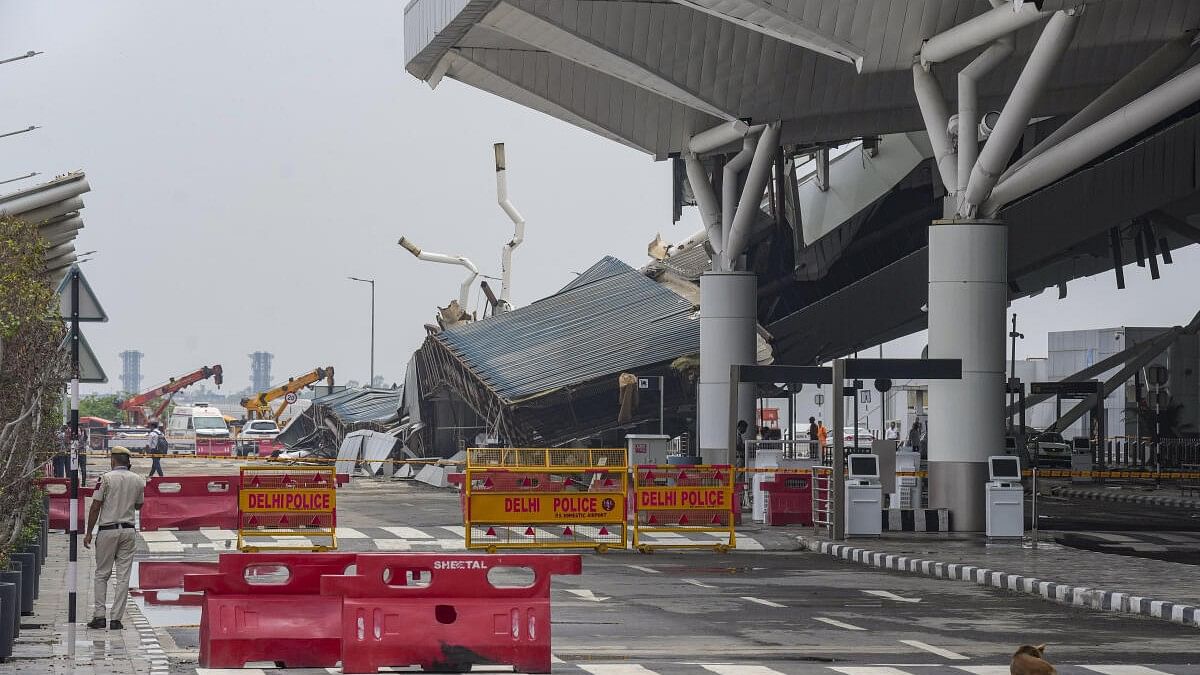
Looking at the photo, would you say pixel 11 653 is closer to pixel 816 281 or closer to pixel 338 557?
pixel 338 557

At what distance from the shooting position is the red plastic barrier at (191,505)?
96.6ft

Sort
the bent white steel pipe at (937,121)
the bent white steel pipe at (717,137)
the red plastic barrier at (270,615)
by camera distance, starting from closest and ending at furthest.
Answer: the red plastic barrier at (270,615) < the bent white steel pipe at (937,121) < the bent white steel pipe at (717,137)

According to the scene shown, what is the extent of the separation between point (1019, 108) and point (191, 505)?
14964 mm

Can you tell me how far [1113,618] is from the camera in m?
18.2

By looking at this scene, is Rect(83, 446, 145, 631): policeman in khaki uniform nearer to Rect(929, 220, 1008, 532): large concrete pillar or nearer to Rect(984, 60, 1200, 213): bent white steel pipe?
Rect(929, 220, 1008, 532): large concrete pillar

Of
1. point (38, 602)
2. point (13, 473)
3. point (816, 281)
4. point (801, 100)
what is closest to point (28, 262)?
point (38, 602)

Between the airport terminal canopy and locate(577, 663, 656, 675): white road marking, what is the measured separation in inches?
701

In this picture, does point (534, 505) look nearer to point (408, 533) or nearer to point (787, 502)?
point (408, 533)

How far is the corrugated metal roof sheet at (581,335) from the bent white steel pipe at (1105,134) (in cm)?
2205

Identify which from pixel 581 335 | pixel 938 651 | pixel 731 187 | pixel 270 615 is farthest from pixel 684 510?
pixel 581 335

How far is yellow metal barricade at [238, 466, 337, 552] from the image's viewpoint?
92.7 ft

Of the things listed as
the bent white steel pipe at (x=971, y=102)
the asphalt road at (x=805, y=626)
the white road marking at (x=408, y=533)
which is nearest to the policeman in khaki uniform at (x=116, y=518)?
the asphalt road at (x=805, y=626)

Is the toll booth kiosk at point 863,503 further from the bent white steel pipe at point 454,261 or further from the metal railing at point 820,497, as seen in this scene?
the bent white steel pipe at point 454,261

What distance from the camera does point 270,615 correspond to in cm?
1355
